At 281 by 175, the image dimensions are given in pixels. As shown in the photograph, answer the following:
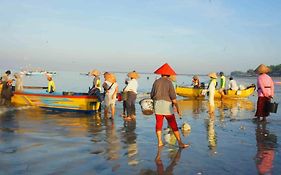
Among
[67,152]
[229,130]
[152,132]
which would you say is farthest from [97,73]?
[67,152]

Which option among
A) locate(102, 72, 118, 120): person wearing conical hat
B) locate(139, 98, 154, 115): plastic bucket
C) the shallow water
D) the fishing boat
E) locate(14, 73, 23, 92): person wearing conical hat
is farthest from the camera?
→ the fishing boat

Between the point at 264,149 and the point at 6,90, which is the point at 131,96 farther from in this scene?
the point at 6,90

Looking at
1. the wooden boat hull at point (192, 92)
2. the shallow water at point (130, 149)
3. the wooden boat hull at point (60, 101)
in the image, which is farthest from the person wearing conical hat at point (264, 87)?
the wooden boat hull at point (192, 92)

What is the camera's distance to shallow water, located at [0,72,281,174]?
6.09 m

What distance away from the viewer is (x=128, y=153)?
7.26 metres

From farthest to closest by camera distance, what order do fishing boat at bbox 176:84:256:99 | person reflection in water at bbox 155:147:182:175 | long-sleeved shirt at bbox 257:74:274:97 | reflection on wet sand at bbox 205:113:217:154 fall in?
fishing boat at bbox 176:84:256:99 → long-sleeved shirt at bbox 257:74:274:97 → reflection on wet sand at bbox 205:113:217:154 → person reflection in water at bbox 155:147:182:175

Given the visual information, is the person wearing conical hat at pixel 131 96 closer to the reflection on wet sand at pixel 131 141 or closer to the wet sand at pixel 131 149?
the reflection on wet sand at pixel 131 141

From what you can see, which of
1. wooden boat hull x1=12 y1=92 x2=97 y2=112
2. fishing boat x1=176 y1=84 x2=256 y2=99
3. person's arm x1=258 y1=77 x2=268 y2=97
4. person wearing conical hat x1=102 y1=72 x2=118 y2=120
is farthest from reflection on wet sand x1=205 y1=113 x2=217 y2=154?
fishing boat x1=176 y1=84 x2=256 y2=99

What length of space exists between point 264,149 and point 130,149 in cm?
314

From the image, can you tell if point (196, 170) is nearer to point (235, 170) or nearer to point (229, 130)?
point (235, 170)

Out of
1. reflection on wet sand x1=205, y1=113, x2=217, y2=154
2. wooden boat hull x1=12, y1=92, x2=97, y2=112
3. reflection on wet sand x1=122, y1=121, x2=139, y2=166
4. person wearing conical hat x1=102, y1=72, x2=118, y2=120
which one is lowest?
reflection on wet sand x1=122, y1=121, x2=139, y2=166

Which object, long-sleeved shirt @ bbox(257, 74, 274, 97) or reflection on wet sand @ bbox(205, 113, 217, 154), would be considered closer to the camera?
reflection on wet sand @ bbox(205, 113, 217, 154)

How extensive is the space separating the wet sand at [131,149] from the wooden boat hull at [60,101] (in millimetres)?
3140

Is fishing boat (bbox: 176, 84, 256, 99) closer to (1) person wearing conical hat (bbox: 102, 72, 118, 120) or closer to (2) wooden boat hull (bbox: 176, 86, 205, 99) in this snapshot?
(2) wooden boat hull (bbox: 176, 86, 205, 99)
